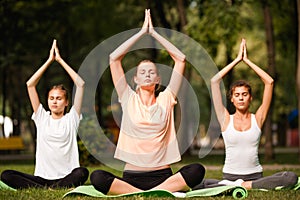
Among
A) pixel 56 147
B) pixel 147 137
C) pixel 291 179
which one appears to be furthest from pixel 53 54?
pixel 291 179

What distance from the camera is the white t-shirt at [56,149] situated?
9.69 metres

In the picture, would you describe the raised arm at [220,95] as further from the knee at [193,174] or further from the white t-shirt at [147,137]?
the knee at [193,174]

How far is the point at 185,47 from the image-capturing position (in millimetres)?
19312

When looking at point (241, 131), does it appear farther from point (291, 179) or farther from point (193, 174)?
point (193, 174)

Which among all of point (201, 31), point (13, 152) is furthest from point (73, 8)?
point (201, 31)

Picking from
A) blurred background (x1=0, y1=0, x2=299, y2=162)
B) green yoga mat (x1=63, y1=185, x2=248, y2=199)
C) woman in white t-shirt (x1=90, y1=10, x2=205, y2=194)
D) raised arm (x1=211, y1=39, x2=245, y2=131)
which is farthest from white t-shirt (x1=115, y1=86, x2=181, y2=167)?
blurred background (x1=0, y1=0, x2=299, y2=162)

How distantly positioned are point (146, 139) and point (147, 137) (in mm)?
26

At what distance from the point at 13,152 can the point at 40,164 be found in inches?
887

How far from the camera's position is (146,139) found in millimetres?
8656

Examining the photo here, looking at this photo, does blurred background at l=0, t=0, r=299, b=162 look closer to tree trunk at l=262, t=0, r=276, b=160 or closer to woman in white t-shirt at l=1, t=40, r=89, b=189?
tree trunk at l=262, t=0, r=276, b=160

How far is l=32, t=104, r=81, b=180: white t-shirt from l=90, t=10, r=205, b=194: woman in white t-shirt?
1.11 metres

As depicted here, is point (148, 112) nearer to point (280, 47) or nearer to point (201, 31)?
point (201, 31)

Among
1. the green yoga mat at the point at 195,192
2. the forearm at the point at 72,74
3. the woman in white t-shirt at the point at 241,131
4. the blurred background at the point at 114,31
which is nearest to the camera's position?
the green yoga mat at the point at 195,192

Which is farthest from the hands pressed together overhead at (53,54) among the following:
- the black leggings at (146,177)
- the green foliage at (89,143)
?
the green foliage at (89,143)
